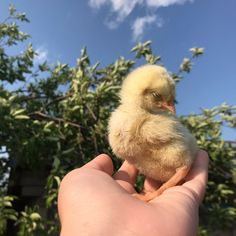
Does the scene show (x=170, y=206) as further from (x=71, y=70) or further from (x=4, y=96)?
Result: (x=71, y=70)

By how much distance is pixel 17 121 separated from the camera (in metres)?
2.29

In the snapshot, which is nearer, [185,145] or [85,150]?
[185,145]

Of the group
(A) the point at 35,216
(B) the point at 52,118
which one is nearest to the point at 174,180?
(A) the point at 35,216

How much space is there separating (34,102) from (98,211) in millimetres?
2233

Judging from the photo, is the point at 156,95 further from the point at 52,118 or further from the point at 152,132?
the point at 52,118

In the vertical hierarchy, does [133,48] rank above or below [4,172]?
above

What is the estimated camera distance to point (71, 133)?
2.71 metres

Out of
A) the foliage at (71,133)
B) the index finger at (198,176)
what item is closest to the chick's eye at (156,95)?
the index finger at (198,176)

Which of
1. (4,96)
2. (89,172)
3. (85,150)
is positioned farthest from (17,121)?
(89,172)

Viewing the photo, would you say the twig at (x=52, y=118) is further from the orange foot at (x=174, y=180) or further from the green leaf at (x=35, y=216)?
the orange foot at (x=174, y=180)

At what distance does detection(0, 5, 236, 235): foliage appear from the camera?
2.31 m

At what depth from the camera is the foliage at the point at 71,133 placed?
231 cm

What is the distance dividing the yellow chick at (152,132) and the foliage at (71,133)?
1090 millimetres

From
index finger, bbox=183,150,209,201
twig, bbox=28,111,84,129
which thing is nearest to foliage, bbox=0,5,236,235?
twig, bbox=28,111,84,129
